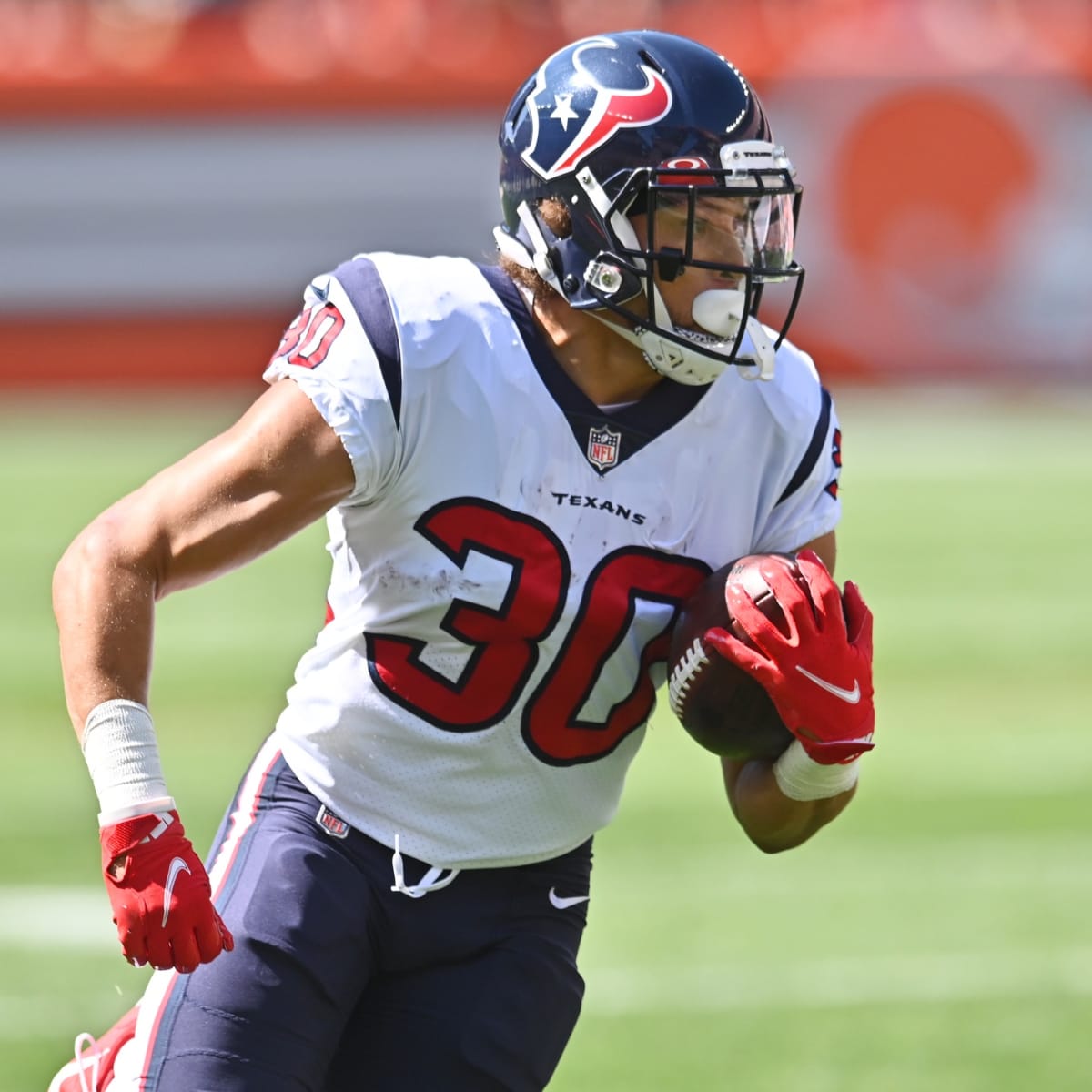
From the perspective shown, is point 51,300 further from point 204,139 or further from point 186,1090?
point 186,1090

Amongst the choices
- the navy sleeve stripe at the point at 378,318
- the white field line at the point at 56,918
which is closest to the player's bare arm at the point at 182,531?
the navy sleeve stripe at the point at 378,318

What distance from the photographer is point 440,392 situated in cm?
293

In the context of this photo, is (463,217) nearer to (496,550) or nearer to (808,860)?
(808,860)

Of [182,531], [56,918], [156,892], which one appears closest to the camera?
[156,892]

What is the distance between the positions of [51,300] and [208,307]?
1.26m

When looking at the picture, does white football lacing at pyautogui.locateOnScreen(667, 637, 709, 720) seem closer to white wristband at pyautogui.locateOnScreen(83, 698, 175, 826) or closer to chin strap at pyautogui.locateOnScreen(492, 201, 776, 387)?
chin strap at pyautogui.locateOnScreen(492, 201, 776, 387)

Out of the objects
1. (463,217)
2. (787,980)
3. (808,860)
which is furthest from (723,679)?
(463,217)

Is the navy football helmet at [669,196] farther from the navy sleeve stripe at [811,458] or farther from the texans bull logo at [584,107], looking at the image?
the navy sleeve stripe at [811,458]

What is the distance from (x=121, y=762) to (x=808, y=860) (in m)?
3.64

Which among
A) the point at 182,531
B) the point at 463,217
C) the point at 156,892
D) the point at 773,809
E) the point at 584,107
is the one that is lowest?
the point at 463,217

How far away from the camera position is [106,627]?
270 cm

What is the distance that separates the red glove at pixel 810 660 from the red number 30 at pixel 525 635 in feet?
0.52

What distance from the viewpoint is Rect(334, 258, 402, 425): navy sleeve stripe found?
287cm

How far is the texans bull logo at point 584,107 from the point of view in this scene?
119 inches
